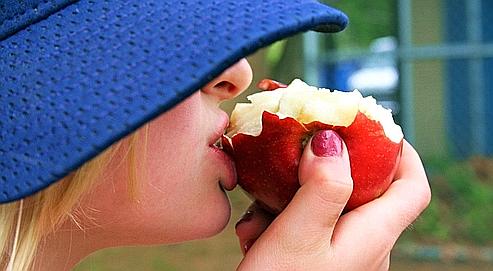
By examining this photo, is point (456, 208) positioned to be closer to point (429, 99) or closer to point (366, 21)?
point (429, 99)

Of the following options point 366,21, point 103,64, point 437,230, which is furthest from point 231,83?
point 366,21

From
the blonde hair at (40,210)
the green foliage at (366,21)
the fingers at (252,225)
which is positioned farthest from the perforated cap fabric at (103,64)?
the green foliage at (366,21)

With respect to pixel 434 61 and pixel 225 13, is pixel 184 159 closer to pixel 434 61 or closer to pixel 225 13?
pixel 225 13

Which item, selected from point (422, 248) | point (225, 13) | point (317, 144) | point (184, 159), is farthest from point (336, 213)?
point (422, 248)

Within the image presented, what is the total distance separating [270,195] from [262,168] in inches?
1.6

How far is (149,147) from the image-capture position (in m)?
0.92

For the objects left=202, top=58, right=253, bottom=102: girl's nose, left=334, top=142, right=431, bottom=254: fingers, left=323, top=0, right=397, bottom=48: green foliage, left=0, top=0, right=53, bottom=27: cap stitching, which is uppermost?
left=0, top=0, right=53, bottom=27: cap stitching

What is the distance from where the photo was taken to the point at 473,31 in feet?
15.7

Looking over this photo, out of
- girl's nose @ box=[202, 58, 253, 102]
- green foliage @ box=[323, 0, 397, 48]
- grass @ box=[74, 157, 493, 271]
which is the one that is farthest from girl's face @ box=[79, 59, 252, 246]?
green foliage @ box=[323, 0, 397, 48]

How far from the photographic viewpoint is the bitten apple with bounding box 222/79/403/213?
0.98 metres

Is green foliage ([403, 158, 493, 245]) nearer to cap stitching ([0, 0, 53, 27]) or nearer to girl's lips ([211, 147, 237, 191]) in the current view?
girl's lips ([211, 147, 237, 191])

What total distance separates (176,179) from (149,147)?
48mm

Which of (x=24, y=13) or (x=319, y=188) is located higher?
(x=24, y=13)

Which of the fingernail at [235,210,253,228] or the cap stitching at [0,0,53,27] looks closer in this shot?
the cap stitching at [0,0,53,27]
